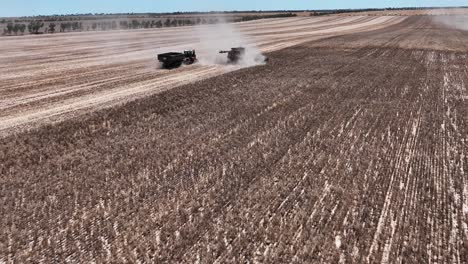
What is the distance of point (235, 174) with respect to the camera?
9719 millimetres

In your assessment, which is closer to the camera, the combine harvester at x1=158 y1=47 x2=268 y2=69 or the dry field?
the dry field

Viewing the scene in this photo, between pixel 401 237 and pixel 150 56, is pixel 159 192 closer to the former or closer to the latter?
pixel 401 237

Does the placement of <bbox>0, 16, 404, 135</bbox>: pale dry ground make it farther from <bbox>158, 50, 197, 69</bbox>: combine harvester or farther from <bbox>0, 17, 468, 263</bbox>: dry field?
<bbox>158, 50, 197, 69</bbox>: combine harvester

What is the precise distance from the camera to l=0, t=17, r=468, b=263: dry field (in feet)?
22.6

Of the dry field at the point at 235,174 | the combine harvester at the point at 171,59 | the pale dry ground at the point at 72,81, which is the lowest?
the dry field at the point at 235,174

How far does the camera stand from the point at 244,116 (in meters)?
14.7

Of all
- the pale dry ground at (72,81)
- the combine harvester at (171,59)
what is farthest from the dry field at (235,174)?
the combine harvester at (171,59)

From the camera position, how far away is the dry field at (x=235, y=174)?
690 centimetres

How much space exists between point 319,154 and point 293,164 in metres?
1.03

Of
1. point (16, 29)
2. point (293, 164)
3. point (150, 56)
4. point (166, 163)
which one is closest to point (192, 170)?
point (166, 163)

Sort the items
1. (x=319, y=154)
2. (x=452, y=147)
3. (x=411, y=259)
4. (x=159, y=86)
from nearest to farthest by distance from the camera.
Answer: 1. (x=411, y=259)
2. (x=319, y=154)
3. (x=452, y=147)
4. (x=159, y=86)

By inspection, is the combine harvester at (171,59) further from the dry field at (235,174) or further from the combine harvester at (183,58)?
the dry field at (235,174)

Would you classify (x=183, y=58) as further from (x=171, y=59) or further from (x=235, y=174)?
(x=235, y=174)

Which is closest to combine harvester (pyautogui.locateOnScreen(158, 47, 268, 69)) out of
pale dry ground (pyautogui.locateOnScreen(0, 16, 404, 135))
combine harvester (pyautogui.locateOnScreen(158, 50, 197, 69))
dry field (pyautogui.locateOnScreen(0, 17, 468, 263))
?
combine harvester (pyautogui.locateOnScreen(158, 50, 197, 69))
